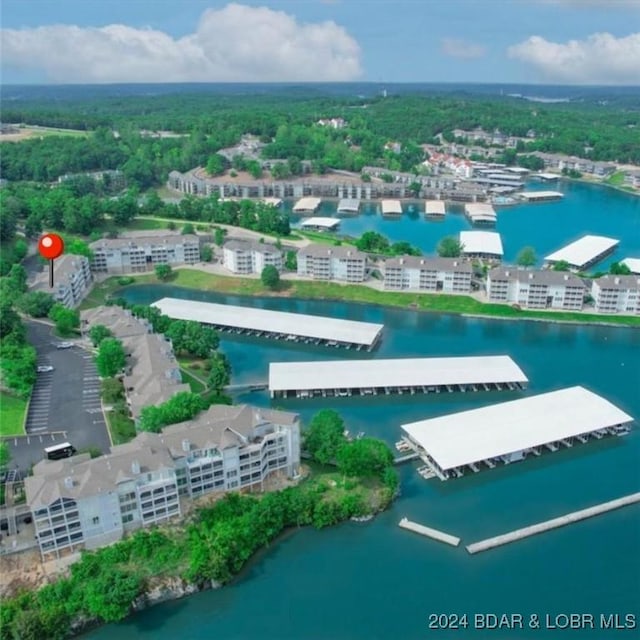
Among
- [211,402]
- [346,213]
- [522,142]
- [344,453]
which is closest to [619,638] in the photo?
[344,453]

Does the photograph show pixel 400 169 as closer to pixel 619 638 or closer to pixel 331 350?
pixel 331 350

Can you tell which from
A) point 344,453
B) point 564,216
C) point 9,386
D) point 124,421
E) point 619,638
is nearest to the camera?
point 619,638

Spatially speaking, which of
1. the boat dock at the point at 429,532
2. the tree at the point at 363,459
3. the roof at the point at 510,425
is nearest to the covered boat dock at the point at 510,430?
the roof at the point at 510,425

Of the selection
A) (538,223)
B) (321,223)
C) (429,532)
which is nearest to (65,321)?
(429,532)

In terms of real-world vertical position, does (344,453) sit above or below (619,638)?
above

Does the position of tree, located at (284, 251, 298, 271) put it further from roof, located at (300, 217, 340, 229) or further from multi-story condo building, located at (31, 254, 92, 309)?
roof, located at (300, 217, 340, 229)

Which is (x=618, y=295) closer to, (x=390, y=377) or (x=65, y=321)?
(x=390, y=377)
